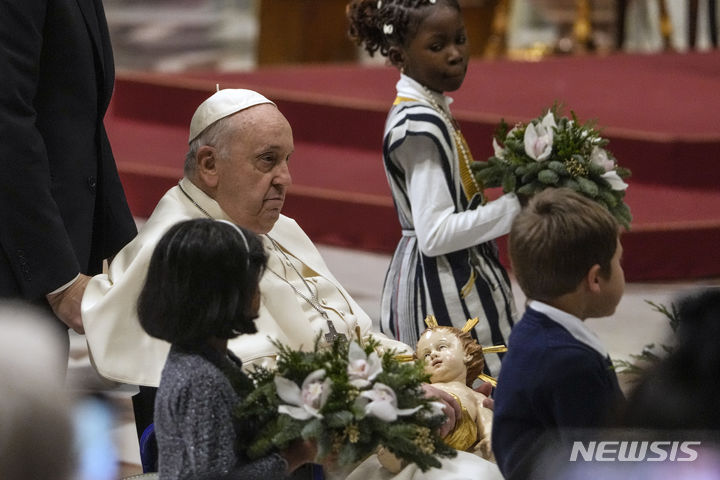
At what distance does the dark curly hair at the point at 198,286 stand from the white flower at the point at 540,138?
4.50 feet

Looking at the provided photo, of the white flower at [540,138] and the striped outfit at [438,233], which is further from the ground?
the white flower at [540,138]

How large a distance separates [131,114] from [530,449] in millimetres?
6790

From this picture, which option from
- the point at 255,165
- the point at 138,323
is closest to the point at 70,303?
the point at 138,323

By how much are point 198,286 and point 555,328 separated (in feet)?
2.19

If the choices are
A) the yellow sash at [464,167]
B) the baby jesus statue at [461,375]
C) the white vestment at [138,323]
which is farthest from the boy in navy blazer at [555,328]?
the yellow sash at [464,167]

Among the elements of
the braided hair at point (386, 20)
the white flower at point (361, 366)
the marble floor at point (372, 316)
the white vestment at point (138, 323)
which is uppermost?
the braided hair at point (386, 20)

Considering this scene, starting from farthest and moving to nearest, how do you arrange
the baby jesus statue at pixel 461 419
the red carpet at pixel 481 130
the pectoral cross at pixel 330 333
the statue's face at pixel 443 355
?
the red carpet at pixel 481 130 < the pectoral cross at pixel 330 333 < the statue's face at pixel 443 355 < the baby jesus statue at pixel 461 419

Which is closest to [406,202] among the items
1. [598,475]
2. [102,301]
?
[102,301]

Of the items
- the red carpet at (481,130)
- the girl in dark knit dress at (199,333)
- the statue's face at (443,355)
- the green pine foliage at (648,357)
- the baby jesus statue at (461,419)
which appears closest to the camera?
the green pine foliage at (648,357)

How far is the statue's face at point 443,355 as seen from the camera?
10.5 feet

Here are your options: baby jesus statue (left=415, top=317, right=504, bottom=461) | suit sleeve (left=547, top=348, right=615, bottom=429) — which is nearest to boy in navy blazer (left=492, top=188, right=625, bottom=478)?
suit sleeve (left=547, top=348, right=615, bottom=429)

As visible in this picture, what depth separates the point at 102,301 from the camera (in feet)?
10.4

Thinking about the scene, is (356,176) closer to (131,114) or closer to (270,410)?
(131,114)

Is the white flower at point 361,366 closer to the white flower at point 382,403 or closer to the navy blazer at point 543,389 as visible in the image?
the white flower at point 382,403
